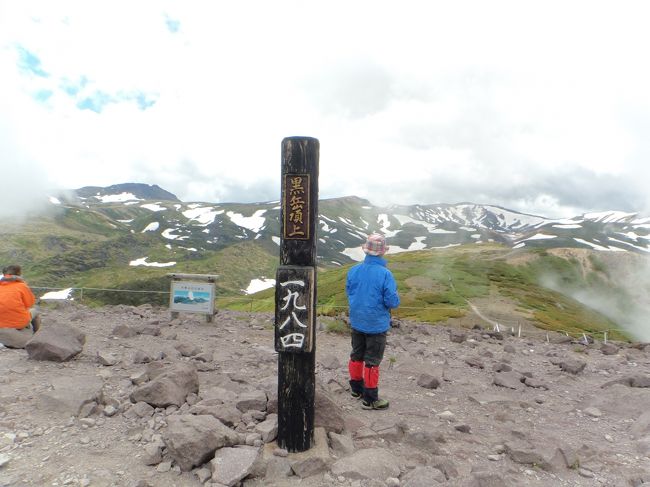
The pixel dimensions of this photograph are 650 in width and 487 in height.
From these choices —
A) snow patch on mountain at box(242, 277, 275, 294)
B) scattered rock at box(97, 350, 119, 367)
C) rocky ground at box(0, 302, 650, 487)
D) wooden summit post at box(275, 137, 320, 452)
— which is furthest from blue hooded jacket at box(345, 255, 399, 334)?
snow patch on mountain at box(242, 277, 275, 294)

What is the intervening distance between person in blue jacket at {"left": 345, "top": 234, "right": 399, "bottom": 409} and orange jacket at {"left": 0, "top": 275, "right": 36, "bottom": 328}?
785 centimetres

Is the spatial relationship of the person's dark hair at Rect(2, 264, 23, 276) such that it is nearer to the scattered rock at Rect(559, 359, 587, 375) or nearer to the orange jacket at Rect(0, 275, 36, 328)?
the orange jacket at Rect(0, 275, 36, 328)

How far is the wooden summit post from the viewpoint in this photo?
6.17 m

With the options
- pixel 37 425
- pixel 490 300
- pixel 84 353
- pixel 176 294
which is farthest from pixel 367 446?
pixel 490 300

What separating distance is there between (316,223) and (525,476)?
469 centimetres

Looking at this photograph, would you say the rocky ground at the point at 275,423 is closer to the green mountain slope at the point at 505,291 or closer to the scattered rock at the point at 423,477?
the scattered rock at the point at 423,477

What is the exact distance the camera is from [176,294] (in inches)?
691

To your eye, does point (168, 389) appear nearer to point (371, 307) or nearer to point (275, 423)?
point (275, 423)

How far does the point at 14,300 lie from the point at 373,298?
8.43 meters

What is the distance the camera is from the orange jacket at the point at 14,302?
10.2 meters

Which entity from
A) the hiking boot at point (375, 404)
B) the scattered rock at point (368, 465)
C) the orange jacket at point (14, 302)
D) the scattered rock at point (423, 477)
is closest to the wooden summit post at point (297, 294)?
the scattered rock at point (368, 465)

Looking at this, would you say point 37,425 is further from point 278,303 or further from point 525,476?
point 525,476

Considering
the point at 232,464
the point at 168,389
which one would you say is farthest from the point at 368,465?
the point at 168,389

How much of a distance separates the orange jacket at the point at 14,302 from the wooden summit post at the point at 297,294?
7608mm
